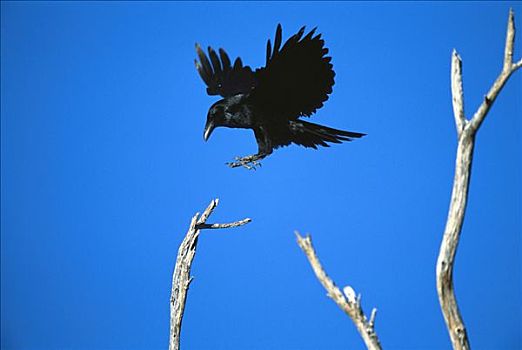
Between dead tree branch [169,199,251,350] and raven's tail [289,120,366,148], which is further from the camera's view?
raven's tail [289,120,366,148]

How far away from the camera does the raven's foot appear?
3.13m

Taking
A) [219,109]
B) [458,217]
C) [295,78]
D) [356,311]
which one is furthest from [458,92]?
[219,109]

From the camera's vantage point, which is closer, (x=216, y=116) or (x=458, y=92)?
(x=458, y=92)

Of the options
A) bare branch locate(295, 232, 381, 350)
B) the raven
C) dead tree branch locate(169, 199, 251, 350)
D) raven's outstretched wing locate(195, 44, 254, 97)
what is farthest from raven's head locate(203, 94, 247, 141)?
bare branch locate(295, 232, 381, 350)

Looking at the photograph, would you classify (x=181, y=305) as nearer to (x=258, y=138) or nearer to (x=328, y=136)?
(x=258, y=138)

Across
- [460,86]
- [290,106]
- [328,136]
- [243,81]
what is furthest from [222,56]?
[460,86]

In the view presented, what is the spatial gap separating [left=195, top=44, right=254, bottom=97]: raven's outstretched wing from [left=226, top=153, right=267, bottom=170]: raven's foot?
54 centimetres

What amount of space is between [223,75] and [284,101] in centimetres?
50

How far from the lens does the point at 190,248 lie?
9.86 feet

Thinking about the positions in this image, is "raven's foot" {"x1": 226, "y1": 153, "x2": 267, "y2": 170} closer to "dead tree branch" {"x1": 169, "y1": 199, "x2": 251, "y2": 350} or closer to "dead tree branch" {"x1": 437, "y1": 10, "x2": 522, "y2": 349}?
"dead tree branch" {"x1": 169, "y1": 199, "x2": 251, "y2": 350}

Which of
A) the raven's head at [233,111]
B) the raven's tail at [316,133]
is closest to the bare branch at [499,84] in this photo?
the raven's tail at [316,133]

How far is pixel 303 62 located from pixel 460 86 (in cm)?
119

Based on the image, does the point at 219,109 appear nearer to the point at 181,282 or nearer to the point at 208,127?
the point at 208,127

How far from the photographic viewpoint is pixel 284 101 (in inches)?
128
